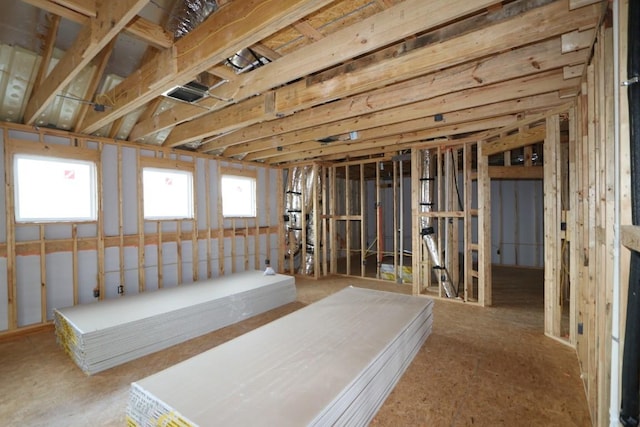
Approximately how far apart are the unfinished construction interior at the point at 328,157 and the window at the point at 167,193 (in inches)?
1.5

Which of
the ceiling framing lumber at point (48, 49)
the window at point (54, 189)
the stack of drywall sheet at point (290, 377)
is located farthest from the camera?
the window at point (54, 189)

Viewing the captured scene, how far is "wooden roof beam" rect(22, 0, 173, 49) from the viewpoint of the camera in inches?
75.4

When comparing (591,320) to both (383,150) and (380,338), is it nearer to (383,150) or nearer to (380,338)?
(380,338)

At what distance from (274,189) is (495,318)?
505 cm

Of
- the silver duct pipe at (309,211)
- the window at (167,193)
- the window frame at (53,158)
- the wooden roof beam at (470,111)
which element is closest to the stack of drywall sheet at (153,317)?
the window frame at (53,158)

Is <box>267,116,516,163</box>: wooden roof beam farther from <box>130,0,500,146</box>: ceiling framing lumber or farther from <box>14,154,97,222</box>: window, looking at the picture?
<box>14,154,97,222</box>: window

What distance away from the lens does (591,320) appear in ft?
7.22

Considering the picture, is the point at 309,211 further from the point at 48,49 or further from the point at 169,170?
the point at 48,49

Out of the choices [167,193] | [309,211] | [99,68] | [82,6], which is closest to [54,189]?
[167,193]

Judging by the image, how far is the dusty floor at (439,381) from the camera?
6.99 ft

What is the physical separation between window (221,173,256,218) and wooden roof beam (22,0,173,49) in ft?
12.4

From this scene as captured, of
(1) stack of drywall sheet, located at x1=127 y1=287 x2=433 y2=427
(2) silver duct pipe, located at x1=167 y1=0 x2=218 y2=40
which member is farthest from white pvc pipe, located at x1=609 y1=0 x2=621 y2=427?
(2) silver duct pipe, located at x1=167 y1=0 x2=218 y2=40

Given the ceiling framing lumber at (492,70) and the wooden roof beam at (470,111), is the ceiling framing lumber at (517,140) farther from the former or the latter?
the ceiling framing lumber at (492,70)

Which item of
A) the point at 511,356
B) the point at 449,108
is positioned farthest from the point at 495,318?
the point at 449,108
